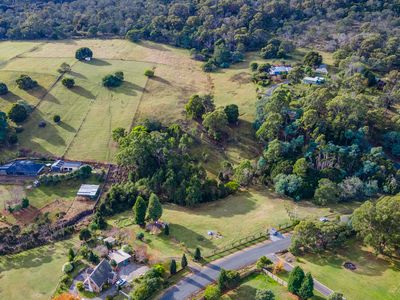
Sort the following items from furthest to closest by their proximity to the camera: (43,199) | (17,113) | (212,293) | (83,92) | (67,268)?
1. (83,92)
2. (17,113)
3. (43,199)
4. (67,268)
5. (212,293)

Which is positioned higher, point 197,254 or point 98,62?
point 98,62

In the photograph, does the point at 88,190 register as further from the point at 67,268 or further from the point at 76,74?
the point at 76,74

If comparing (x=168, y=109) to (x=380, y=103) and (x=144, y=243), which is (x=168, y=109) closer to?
(x=144, y=243)

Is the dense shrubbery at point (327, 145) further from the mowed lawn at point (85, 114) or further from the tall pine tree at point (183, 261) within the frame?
the mowed lawn at point (85, 114)

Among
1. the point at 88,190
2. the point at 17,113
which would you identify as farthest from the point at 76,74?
the point at 88,190

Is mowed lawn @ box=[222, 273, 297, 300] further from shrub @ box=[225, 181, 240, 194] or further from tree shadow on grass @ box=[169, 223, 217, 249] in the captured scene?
shrub @ box=[225, 181, 240, 194]

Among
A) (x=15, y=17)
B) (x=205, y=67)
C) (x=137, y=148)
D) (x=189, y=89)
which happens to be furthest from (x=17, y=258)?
(x=15, y=17)

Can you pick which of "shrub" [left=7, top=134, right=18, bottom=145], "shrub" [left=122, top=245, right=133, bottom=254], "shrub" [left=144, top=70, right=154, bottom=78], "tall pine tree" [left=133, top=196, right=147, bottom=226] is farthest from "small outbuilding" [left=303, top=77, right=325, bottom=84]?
"shrub" [left=7, top=134, right=18, bottom=145]

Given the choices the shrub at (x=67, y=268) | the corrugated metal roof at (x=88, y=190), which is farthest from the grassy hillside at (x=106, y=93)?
the shrub at (x=67, y=268)
